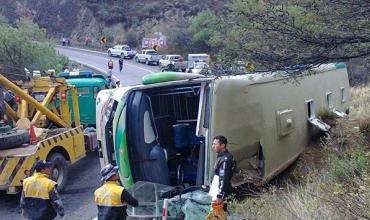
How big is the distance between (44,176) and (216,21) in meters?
3.40

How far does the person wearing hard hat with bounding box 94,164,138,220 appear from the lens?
5844 mm

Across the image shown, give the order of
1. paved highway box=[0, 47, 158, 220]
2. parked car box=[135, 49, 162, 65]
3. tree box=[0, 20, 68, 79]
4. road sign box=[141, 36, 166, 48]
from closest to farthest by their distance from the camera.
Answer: paved highway box=[0, 47, 158, 220] → tree box=[0, 20, 68, 79] → parked car box=[135, 49, 162, 65] → road sign box=[141, 36, 166, 48]

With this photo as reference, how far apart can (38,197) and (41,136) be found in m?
3.97

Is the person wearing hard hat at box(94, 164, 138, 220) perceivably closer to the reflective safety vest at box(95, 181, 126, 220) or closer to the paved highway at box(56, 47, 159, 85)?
the reflective safety vest at box(95, 181, 126, 220)

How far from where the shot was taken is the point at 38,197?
20.9 ft

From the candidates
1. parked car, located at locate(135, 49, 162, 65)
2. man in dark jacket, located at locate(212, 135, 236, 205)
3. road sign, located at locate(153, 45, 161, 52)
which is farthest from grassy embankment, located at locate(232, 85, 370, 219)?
road sign, located at locate(153, 45, 161, 52)

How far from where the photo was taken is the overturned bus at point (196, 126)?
273 inches

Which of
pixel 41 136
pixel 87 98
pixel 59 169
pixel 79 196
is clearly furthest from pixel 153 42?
pixel 79 196

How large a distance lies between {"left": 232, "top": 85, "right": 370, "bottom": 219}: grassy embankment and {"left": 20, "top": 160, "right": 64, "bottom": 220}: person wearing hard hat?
231 centimetres

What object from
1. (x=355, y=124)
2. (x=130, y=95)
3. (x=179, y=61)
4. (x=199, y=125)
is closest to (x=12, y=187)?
(x=130, y=95)

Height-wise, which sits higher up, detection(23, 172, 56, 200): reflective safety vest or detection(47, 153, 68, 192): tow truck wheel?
detection(23, 172, 56, 200): reflective safety vest

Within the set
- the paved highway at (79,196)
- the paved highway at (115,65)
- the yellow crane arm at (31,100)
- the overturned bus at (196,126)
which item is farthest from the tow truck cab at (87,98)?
the paved highway at (115,65)

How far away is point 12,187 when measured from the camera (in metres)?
8.68

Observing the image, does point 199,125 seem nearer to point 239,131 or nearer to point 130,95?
point 239,131
